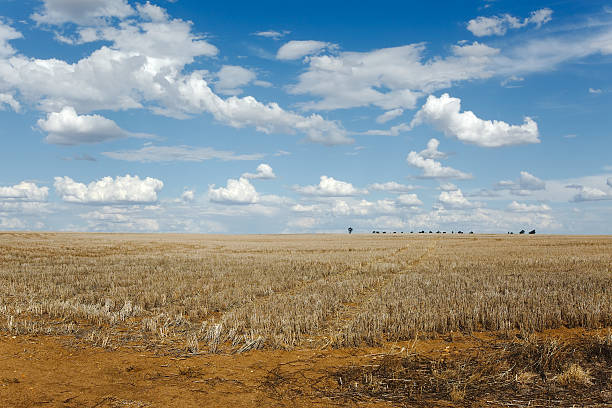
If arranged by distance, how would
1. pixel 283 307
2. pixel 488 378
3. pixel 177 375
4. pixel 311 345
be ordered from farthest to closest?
1. pixel 283 307
2. pixel 311 345
3. pixel 177 375
4. pixel 488 378

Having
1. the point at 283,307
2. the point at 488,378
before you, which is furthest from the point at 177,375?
the point at 488,378

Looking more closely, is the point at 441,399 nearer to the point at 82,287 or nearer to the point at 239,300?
the point at 239,300

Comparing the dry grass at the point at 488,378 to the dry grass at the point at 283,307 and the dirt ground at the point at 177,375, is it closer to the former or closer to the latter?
the dirt ground at the point at 177,375

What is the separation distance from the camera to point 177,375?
28.2 ft

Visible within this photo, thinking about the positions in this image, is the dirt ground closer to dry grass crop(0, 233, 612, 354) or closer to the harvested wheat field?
the harvested wheat field

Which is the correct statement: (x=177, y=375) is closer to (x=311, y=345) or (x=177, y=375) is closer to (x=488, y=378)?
(x=311, y=345)

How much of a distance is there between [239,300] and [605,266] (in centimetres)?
2266

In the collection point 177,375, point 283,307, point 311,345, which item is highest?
Result: point 283,307

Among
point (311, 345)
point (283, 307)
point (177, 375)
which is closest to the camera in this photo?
point (177, 375)

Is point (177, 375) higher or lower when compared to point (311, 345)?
lower

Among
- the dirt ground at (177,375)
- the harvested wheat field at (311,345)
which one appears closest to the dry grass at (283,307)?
the harvested wheat field at (311,345)

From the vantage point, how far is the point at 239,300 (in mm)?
16297

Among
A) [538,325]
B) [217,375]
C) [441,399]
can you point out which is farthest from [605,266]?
[217,375]

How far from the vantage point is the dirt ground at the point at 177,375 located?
7277 millimetres
